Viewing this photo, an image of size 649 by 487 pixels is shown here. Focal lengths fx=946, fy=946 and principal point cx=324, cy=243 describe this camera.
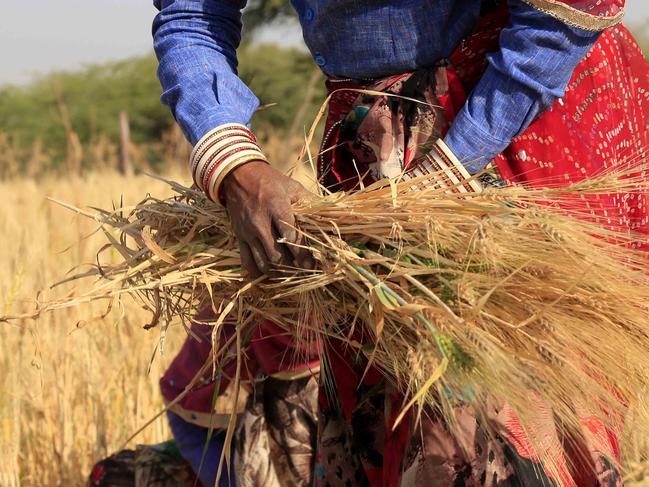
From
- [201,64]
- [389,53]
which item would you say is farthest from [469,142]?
[201,64]

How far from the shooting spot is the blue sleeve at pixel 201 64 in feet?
5.56

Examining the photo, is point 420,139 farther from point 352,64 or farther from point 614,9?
point 614,9

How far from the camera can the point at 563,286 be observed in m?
1.40

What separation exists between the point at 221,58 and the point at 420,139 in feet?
1.40

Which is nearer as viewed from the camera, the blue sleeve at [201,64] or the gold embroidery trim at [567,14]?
the gold embroidery trim at [567,14]

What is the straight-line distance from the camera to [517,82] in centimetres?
153

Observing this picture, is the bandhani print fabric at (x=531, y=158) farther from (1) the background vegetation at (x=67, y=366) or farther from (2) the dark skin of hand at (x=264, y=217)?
(1) the background vegetation at (x=67, y=366)

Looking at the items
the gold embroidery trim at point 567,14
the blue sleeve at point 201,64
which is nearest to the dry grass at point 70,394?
the blue sleeve at point 201,64

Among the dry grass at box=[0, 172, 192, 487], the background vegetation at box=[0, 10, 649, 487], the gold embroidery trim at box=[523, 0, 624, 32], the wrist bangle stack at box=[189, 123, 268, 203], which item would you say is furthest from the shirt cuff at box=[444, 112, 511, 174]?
the dry grass at box=[0, 172, 192, 487]

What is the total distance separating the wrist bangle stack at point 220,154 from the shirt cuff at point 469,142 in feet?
1.06

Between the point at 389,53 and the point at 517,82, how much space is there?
25 cm

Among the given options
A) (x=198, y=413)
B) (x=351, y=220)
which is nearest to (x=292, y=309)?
(x=351, y=220)

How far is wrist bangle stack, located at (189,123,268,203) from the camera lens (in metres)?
1.61

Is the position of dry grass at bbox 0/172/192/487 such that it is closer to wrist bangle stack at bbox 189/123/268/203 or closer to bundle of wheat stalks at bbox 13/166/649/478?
wrist bangle stack at bbox 189/123/268/203
